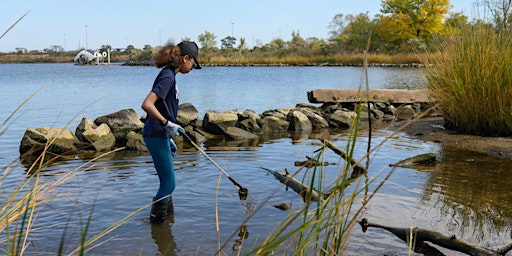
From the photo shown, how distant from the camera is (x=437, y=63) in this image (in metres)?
9.67

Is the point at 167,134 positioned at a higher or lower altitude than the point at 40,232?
higher

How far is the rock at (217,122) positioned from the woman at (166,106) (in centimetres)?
631

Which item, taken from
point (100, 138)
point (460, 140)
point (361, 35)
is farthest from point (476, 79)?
point (361, 35)

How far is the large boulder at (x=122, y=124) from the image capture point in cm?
1035

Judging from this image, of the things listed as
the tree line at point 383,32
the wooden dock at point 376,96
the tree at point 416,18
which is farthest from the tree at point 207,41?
the wooden dock at point 376,96

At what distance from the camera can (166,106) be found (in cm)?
473

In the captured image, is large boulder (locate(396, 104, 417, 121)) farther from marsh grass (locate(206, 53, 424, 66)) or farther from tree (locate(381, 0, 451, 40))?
tree (locate(381, 0, 451, 40))

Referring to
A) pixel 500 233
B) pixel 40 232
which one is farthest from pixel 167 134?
pixel 500 233

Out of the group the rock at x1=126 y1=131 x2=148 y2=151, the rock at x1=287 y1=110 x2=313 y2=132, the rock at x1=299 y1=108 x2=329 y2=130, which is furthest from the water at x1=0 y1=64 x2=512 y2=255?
the rock at x1=299 y1=108 x2=329 y2=130

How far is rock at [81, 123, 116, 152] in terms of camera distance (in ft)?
31.9

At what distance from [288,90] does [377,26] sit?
128 ft

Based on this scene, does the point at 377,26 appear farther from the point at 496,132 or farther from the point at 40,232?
the point at 40,232

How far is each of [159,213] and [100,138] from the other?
16.7 ft

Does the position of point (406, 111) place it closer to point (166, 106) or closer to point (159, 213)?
point (159, 213)
